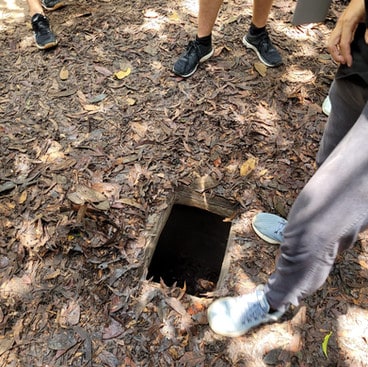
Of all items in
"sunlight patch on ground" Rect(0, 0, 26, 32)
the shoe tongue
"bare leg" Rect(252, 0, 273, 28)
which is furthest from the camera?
"sunlight patch on ground" Rect(0, 0, 26, 32)

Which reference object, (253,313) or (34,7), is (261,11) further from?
(253,313)

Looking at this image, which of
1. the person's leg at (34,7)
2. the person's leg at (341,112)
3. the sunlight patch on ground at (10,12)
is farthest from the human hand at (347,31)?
the sunlight patch on ground at (10,12)

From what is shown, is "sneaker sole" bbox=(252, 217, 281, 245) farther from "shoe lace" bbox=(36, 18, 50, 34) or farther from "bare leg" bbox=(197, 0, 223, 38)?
"shoe lace" bbox=(36, 18, 50, 34)

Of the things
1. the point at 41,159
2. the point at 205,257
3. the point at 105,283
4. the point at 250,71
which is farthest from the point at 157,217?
A: the point at 250,71

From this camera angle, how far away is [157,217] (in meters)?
2.66

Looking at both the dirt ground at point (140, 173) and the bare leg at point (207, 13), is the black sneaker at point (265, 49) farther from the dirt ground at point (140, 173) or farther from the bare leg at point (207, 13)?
the bare leg at point (207, 13)

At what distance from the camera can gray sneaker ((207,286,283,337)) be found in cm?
202

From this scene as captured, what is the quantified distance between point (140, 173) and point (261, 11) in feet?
5.49

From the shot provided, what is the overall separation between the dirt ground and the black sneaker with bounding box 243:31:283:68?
7 centimetres

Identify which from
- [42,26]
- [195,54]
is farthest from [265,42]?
[42,26]

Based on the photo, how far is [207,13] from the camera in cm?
315

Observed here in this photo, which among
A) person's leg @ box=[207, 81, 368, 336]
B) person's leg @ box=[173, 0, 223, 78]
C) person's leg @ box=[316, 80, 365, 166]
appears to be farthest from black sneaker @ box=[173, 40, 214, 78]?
person's leg @ box=[207, 81, 368, 336]

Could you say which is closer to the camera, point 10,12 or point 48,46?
point 48,46

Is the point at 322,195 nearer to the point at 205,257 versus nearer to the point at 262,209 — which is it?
the point at 262,209
